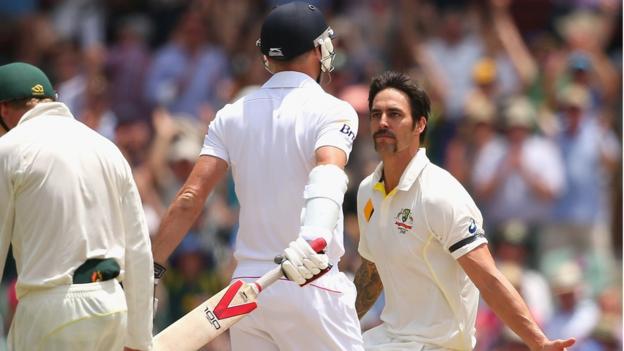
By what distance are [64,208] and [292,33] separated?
4.33 ft

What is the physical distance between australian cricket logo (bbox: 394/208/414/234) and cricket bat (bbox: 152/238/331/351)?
2.96 feet

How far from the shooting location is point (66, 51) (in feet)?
46.6

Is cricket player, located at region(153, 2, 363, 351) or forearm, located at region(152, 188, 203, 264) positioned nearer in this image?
cricket player, located at region(153, 2, 363, 351)

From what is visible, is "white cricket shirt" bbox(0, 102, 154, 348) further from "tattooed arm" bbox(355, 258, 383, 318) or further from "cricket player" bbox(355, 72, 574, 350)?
"tattooed arm" bbox(355, 258, 383, 318)

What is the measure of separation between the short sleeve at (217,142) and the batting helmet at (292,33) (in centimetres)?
39

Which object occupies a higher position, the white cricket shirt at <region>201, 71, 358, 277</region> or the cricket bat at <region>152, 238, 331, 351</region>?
the white cricket shirt at <region>201, 71, 358, 277</region>

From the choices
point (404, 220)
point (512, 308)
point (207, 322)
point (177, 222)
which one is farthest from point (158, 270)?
point (512, 308)

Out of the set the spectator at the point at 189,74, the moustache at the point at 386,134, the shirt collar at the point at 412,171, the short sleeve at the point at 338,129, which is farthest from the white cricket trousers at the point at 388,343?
the spectator at the point at 189,74

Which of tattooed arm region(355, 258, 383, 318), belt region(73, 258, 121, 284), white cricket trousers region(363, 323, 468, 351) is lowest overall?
white cricket trousers region(363, 323, 468, 351)

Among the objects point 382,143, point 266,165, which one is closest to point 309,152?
point 266,165

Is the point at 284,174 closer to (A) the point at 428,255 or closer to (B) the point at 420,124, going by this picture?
(A) the point at 428,255

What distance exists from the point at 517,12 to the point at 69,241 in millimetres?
8772

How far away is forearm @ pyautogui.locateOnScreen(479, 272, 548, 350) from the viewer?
22.8 feet

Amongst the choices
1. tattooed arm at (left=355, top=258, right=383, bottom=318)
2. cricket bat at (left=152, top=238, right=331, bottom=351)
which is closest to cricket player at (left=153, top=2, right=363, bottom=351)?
cricket bat at (left=152, top=238, right=331, bottom=351)
